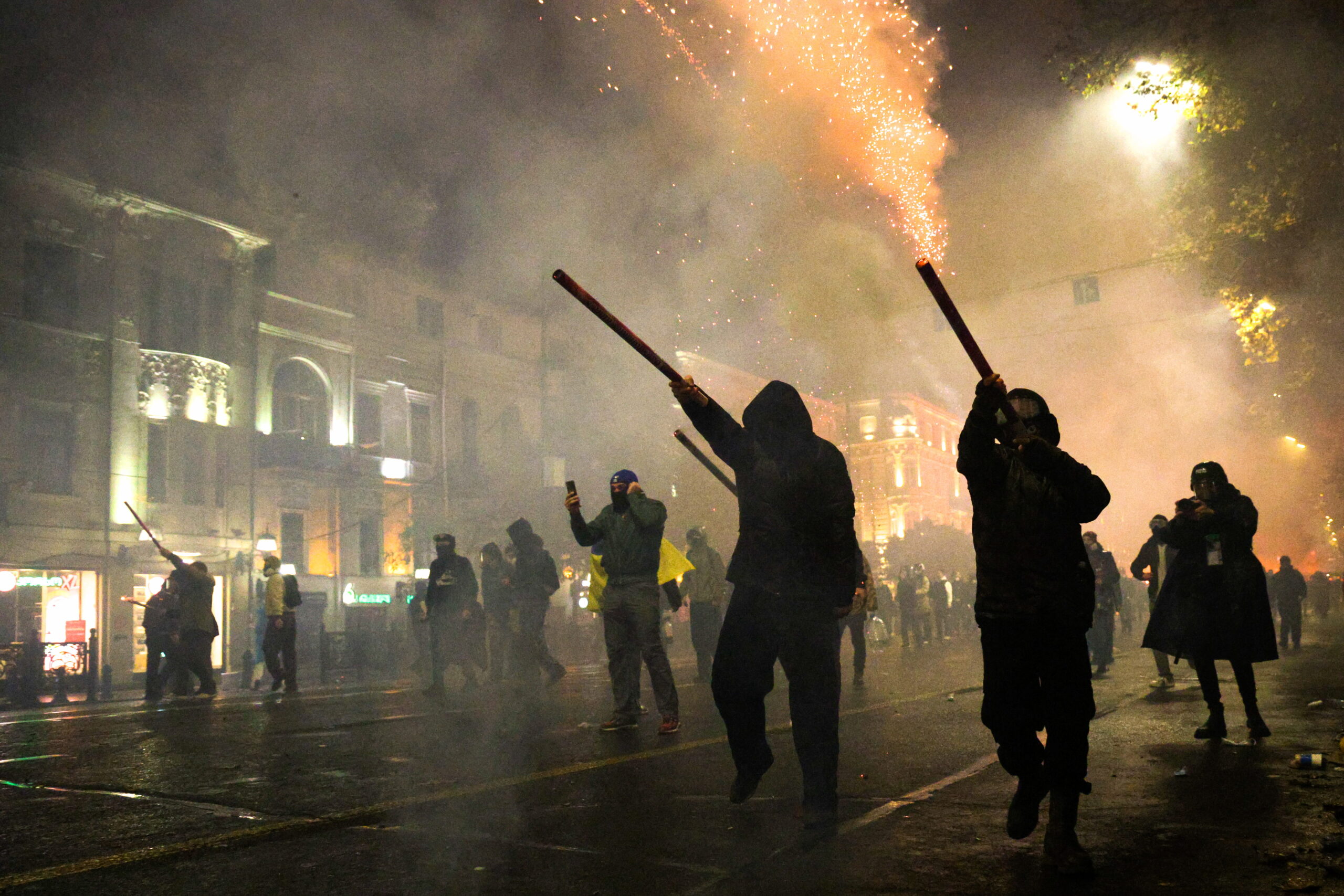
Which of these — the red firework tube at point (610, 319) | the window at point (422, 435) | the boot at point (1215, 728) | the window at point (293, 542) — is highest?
the window at point (422, 435)

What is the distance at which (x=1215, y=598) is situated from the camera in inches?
258

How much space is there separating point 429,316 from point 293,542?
29.0ft

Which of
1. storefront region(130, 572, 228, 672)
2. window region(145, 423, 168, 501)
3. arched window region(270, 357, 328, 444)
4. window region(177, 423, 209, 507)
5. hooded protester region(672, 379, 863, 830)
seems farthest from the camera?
Result: arched window region(270, 357, 328, 444)

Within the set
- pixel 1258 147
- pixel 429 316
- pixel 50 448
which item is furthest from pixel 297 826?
pixel 429 316

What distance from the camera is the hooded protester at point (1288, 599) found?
19234 millimetres

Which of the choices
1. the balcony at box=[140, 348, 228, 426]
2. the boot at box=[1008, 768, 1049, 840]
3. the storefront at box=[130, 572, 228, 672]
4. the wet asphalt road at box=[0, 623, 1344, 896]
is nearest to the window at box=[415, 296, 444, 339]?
the balcony at box=[140, 348, 228, 426]

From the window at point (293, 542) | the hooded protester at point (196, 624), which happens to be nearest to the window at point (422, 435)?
the window at point (293, 542)

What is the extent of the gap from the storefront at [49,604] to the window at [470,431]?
13.6 metres

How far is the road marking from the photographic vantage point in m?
3.61

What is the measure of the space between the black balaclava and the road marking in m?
2.79

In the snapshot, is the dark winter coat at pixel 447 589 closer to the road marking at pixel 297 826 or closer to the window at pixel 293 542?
the road marking at pixel 297 826

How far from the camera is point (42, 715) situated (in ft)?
34.8

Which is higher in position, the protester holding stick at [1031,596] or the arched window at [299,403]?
the arched window at [299,403]

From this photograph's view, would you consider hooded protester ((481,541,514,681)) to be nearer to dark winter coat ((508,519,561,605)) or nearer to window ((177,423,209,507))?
dark winter coat ((508,519,561,605))
